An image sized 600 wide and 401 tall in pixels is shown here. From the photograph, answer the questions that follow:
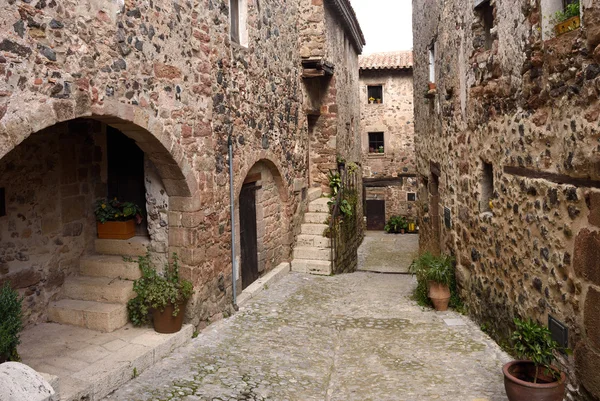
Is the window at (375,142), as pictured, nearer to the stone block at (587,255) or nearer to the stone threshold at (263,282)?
the stone threshold at (263,282)

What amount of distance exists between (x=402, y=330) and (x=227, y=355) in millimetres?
2318

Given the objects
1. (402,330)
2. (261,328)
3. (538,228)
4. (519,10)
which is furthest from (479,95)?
(261,328)

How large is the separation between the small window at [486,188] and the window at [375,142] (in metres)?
16.9

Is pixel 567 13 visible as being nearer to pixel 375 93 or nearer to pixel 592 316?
pixel 592 316

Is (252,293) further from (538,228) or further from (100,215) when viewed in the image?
(538,228)

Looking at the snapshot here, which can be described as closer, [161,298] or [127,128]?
[127,128]

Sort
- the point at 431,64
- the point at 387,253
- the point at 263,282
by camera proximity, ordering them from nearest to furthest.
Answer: the point at 263,282 < the point at 431,64 < the point at 387,253

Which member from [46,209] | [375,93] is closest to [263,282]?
[46,209]

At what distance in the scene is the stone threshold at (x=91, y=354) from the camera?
4824mm

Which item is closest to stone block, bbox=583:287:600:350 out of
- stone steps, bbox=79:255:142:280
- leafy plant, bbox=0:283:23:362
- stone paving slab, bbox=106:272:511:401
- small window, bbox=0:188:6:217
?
stone paving slab, bbox=106:272:511:401

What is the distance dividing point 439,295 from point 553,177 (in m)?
3.49

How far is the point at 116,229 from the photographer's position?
6961 mm

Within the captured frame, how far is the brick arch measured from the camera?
3.97 meters

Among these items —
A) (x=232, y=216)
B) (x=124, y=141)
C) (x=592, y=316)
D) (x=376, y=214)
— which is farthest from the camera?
(x=376, y=214)
